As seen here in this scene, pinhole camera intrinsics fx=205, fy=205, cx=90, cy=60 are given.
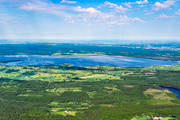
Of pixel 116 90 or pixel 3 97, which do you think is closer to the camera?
pixel 3 97

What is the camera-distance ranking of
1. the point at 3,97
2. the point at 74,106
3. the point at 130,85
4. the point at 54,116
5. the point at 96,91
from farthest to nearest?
the point at 130,85 → the point at 96,91 → the point at 3,97 → the point at 74,106 → the point at 54,116

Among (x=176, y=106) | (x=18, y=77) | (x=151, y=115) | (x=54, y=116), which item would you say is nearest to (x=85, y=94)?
(x=54, y=116)

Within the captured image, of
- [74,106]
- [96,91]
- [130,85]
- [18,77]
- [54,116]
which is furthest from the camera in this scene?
[18,77]

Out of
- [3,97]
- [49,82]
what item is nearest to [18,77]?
[49,82]

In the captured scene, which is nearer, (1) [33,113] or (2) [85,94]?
(1) [33,113]

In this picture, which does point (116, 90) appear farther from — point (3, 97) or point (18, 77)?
point (18, 77)

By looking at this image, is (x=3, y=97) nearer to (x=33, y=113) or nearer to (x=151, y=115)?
(x=33, y=113)
